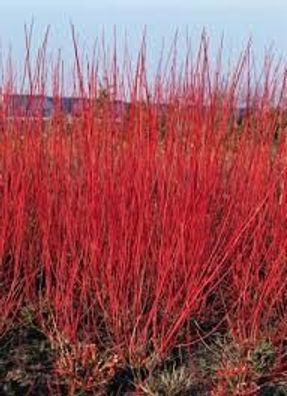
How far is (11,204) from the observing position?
3.70 metres

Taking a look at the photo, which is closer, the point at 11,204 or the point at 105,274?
the point at 105,274

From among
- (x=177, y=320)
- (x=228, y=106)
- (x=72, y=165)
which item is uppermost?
(x=228, y=106)

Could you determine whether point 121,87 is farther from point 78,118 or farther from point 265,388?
point 265,388

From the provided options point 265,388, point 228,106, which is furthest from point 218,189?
point 265,388

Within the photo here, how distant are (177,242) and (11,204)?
2.66ft

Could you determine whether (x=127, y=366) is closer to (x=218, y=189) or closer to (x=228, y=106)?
(x=218, y=189)

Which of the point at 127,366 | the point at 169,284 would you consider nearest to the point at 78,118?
the point at 169,284

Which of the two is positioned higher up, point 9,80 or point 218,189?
point 9,80

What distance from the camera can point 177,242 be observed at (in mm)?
3283

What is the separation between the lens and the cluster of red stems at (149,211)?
3291 mm

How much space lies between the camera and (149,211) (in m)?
3.33

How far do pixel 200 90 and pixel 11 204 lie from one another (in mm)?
965

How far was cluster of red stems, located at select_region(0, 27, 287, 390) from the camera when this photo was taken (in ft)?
10.8

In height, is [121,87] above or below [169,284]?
above
